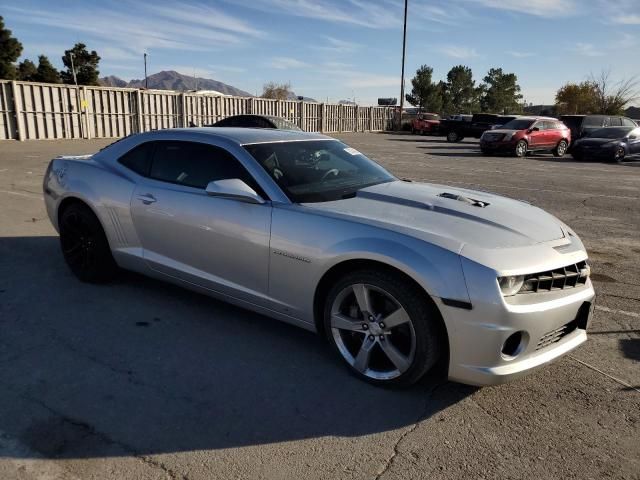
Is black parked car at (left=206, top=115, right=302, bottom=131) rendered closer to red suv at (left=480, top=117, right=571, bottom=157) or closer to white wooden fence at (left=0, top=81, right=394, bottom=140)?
red suv at (left=480, top=117, right=571, bottom=157)

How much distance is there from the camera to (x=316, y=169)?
13.0 ft

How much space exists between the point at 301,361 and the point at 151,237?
5.39 ft

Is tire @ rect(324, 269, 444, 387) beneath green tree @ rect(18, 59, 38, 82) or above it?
beneath

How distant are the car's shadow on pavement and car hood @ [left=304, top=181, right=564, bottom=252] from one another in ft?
3.08

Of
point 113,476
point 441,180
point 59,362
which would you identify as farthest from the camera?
point 441,180

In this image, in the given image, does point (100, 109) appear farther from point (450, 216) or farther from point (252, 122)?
point (450, 216)

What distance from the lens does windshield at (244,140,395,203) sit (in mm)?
3641

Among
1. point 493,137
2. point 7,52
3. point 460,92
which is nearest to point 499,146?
point 493,137

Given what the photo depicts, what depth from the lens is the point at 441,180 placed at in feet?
41.7

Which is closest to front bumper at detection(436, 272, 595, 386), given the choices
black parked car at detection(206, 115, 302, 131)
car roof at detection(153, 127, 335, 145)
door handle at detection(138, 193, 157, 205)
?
car roof at detection(153, 127, 335, 145)

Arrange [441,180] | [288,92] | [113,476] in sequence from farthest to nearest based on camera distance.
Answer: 1. [288,92]
2. [441,180]
3. [113,476]

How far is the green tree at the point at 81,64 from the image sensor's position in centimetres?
5516

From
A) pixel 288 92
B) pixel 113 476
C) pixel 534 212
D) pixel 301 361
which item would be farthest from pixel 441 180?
pixel 288 92

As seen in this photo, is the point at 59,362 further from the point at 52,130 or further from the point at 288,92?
the point at 288,92
